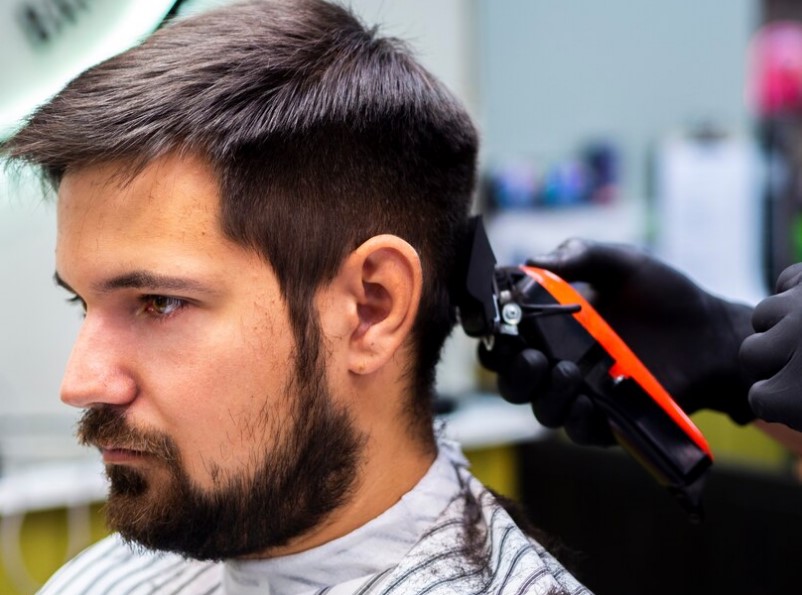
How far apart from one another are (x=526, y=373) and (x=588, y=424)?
0.13 meters

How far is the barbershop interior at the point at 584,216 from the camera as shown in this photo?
154 centimetres

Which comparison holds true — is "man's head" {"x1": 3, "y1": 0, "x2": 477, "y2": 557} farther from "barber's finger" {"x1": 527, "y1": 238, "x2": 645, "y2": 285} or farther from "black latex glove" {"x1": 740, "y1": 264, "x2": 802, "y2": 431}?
"black latex glove" {"x1": 740, "y1": 264, "x2": 802, "y2": 431}

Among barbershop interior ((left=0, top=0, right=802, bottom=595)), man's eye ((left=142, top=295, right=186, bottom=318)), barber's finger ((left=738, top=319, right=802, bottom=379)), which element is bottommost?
barbershop interior ((left=0, top=0, right=802, bottom=595))

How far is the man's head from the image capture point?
3.52 ft

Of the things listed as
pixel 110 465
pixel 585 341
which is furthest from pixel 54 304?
pixel 585 341

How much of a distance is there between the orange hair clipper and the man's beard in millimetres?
252

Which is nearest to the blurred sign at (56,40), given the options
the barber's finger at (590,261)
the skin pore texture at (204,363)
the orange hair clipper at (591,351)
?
the skin pore texture at (204,363)

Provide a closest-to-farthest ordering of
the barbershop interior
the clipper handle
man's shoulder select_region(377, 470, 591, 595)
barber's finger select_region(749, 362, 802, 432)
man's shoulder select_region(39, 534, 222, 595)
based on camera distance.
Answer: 1. barber's finger select_region(749, 362, 802, 432)
2. man's shoulder select_region(377, 470, 591, 595)
3. the clipper handle
4. man's shoulder select_region(39, 534, 222, 595)
5. the barbershop interior

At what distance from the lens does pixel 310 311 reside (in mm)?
1117

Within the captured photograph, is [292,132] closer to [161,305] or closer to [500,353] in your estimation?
[161,305]

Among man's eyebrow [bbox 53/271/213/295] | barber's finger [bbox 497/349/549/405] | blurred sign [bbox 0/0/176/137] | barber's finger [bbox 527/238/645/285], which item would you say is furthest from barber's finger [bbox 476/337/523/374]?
blurred sign [bbox 0/0/176/137]

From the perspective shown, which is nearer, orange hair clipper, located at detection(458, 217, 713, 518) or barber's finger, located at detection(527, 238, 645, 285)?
orange hair clipper, located at detection(458, 217, 713, 518)

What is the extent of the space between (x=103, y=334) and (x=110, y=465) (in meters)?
0.16

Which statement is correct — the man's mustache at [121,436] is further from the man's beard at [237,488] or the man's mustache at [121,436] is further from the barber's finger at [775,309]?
the barber's finger at [775,309]
